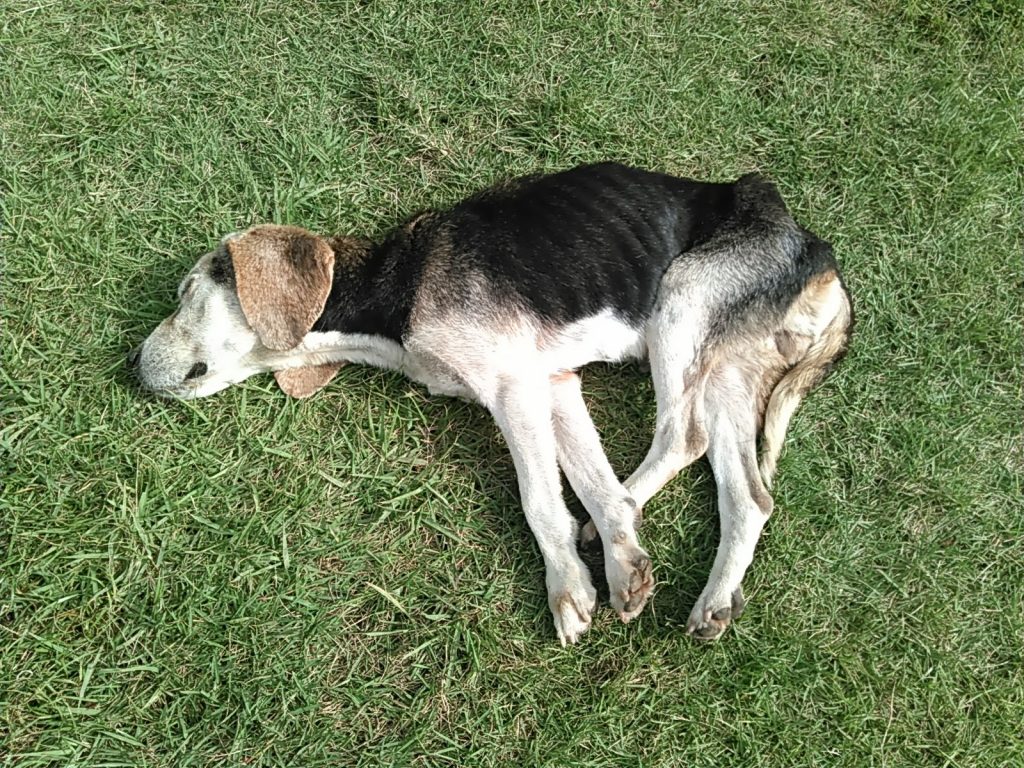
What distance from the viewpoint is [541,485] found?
4285mm

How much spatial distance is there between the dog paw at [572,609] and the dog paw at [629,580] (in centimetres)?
13

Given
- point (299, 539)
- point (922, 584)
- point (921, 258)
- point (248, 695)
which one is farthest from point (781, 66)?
point (248, 695)

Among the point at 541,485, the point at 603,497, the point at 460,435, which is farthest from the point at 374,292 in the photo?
the point at 603,497

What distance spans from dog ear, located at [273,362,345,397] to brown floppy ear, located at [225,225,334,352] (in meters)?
0.32

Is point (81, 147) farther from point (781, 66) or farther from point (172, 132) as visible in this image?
point (781, 66)

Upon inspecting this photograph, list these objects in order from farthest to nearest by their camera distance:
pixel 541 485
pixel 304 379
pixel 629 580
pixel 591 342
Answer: pixel 304 379
pixel 591 342
pixel 541 485
pixel 629 580

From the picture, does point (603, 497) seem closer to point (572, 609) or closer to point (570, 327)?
point (572, 609)

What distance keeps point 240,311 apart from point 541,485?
187 centimetres

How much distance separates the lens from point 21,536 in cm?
422

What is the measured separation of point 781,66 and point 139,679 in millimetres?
5443

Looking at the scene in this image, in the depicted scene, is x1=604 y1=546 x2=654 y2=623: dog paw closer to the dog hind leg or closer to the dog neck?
the dog hind leg

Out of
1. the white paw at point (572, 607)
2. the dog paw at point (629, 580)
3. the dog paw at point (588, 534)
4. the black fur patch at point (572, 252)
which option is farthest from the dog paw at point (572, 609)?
the black fur patch at point (572, 252)

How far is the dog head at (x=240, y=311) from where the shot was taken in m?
4.27

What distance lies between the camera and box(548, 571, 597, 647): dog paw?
4129 millimetres
